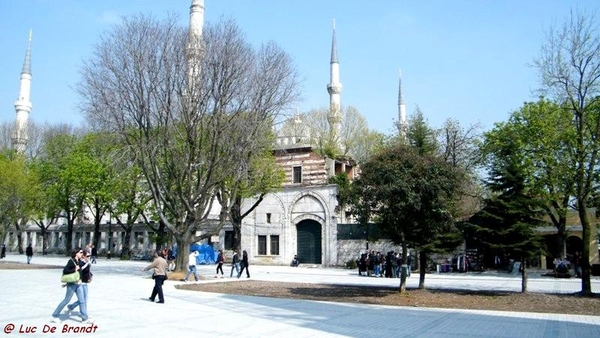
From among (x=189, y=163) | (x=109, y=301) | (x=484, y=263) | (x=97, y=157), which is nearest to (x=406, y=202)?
(x=109, y=301)

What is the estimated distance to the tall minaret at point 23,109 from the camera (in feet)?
175

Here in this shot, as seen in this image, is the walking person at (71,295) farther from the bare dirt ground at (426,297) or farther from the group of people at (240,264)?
the group of people at (240,264)

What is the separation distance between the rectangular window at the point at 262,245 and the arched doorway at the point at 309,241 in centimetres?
298

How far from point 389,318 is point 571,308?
661cm

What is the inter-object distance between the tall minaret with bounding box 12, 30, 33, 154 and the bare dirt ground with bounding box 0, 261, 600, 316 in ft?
131

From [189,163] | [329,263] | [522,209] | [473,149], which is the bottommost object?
[329,263]

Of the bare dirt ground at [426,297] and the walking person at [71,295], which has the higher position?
the walking person at [71,295]

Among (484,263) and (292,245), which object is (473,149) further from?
(292,245)

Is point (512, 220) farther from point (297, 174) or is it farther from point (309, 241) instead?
point (297, 174)

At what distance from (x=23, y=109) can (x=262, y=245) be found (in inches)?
1364

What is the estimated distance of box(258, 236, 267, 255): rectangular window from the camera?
44188 mm

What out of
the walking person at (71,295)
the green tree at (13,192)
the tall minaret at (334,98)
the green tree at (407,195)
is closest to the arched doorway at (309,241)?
the tall minaret at (334,98)

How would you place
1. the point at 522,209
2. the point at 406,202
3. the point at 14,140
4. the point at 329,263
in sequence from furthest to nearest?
the point at 14,140 → the point at 329,263 → the point at 522,209 → the point at 406,202

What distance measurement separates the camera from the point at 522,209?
65.1 feet
